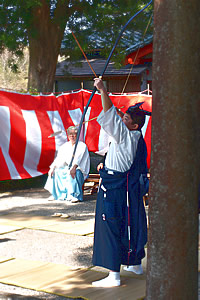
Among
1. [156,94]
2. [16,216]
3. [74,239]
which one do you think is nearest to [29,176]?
[16,216]

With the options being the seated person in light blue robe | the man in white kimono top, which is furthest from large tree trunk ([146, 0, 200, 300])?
the seated person in light blue robe

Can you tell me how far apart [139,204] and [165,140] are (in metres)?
2.01

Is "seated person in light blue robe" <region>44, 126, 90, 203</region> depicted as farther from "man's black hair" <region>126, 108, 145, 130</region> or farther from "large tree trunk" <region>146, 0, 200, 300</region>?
"large tree trunk" <region>146, 0, 200, 300</region>

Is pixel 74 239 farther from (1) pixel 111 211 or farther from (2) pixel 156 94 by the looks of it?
(2) pixel 156 94

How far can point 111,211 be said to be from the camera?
15.4ft

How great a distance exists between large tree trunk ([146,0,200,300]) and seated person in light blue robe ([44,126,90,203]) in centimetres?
634

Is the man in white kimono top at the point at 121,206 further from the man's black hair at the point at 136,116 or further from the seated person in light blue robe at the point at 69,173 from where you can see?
the seated person in light blue robe at the point at 69,173

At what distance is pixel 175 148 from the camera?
289cm

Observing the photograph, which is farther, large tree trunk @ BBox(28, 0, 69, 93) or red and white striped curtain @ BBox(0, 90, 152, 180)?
large tree trunk @ BBox(28, 0, 69, 93)

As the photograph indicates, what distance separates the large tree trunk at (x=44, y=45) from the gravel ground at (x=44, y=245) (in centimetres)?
550

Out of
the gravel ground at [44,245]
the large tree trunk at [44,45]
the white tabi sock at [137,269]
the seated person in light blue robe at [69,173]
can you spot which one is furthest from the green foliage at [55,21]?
the white tabi sock at [137,269]

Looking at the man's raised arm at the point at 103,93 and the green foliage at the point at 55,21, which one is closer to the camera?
the man's raised arm at the point at 103,93

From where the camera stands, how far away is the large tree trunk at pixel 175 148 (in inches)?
112

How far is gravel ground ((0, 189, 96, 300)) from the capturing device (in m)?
4.52
